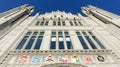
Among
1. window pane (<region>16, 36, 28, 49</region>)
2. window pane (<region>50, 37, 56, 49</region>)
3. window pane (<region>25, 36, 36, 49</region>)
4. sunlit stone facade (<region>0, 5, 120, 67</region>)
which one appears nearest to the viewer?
sunlit stone facade (<region>0, 5, 120, 67</region>)

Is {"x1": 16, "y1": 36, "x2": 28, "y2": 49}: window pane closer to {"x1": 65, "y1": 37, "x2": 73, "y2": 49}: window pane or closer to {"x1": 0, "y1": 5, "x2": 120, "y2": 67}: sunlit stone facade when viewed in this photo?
{"x1": 0, "y1": 5, "x2": 120, "y2": 67}: sunlit stone facade

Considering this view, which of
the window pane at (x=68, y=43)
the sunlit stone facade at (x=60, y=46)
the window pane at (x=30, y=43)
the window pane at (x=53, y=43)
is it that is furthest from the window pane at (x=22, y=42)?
the window pane at (x=68, y=43)

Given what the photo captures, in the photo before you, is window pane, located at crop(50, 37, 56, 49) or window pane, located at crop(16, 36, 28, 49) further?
window pane, located at crop(50, 37, 56, 49)

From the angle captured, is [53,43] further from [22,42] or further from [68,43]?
[22,42]

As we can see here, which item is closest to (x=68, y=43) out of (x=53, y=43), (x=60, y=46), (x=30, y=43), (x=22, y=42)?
(x=60, y=46)

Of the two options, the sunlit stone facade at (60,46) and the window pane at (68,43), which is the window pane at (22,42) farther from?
the window pane at (68,43)

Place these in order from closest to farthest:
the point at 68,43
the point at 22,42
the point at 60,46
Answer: the point at 60,46
the point at 22,42
the point at 68,43

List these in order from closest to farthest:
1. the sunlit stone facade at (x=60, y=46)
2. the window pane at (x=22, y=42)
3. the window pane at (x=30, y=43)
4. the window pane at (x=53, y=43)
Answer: the sunlit stone facade at (x=60, y=46) < the window pane at (x=22, y=42) < the window pane at (x=53, y=43) < the window pane at (x=30, y=43)

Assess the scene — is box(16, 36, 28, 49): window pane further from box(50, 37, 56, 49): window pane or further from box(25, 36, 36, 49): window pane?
box(50, 37, 56, 49): window pane

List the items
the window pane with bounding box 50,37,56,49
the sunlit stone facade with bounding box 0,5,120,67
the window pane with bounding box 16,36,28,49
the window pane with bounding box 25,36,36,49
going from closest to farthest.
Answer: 1. the sunlit stone facade with bounding box 0,5,120,67
2. the window pane with bounding box 16,36,28,49
3. the window pane with bounding box 50,37,56,49
4. the window pane with bounding box 25,36,36,49

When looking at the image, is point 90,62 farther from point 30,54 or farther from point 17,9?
point 17,9

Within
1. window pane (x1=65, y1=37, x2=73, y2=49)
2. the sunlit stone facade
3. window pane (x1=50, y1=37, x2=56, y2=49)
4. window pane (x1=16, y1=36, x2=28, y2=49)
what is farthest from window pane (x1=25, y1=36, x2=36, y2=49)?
window pane (x1=65, y1=37, x2=73, y2=49)

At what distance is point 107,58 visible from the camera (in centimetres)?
1351

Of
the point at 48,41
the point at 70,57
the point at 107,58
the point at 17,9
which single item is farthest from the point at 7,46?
the point at 17,9
